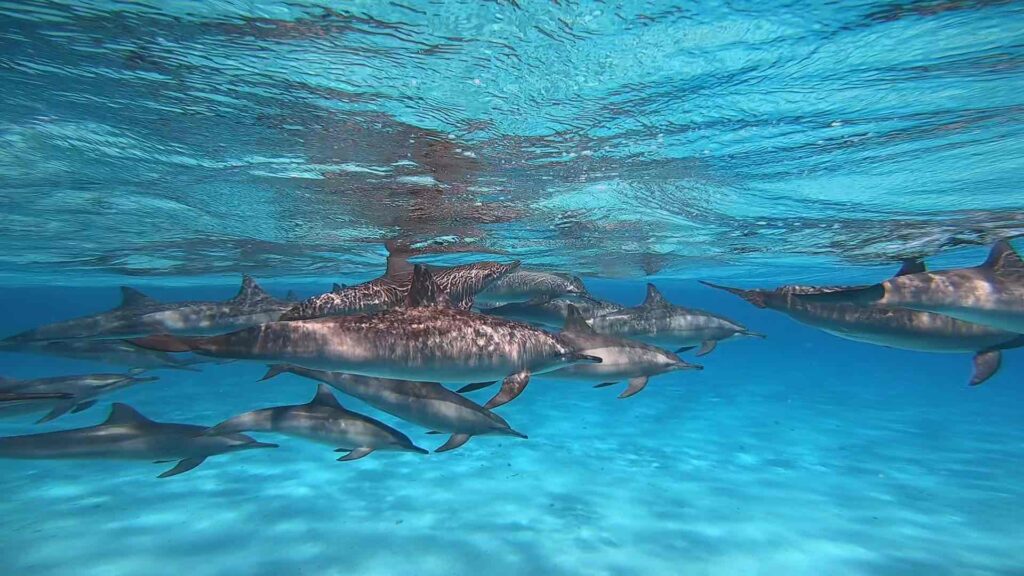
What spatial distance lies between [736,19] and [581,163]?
5392 mm

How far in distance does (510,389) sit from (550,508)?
5.48 meters

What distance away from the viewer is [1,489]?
1169cm

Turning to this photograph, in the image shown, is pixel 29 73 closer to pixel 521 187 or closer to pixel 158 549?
pixel 158 549

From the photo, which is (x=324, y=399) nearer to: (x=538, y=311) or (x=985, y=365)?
(x=538, y=311)

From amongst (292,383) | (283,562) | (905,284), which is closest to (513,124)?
(905,284)

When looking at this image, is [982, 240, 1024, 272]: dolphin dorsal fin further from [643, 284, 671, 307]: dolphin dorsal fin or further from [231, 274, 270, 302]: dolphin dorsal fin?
[231, 274, 270, 302]: dolphin dorsal fin

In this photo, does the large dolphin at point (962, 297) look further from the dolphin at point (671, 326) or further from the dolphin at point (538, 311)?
the dolphin at point (538, 311)

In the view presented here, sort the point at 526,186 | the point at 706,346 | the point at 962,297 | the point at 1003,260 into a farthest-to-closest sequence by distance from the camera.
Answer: the point at 526,186, the point at 706,346, the point at 1003,260, the point at 962,297

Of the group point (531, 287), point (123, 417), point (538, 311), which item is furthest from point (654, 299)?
point (123, 417)

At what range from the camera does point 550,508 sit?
35.9 feet

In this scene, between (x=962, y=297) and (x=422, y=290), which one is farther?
(x=422, y=290)

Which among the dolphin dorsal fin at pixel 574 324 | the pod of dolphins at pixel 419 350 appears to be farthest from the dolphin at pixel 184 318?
the dolphin dorsal fin at pixel 574 324

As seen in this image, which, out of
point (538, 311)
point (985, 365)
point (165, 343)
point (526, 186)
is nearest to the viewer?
point (165, 343)

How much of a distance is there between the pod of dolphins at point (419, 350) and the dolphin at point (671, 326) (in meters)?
0.73
